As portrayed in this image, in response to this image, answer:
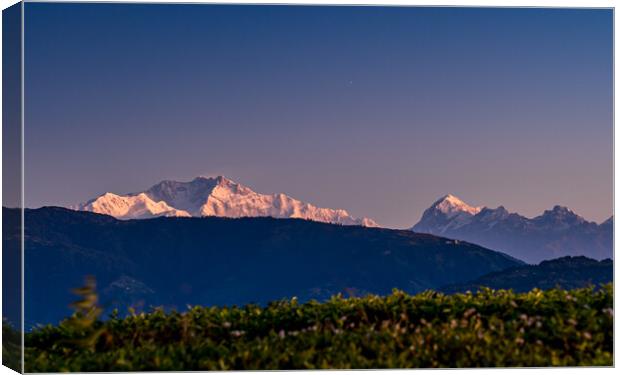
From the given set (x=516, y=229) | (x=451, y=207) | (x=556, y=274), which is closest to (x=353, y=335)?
(x=556, y=274)

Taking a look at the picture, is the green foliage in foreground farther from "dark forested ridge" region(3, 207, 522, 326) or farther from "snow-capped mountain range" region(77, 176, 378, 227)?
"dark forested ridge" region(3, 207, 522, 326)

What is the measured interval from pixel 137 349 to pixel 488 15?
1265 centimetres

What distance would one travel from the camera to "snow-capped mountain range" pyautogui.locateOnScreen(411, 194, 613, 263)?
25.4m

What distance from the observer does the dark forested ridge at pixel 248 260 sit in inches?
1001

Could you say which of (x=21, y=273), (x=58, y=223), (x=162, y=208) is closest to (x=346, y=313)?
(x=21, y=273)

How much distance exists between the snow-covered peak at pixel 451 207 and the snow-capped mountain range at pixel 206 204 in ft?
5.67

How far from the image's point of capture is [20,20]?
26.4ft

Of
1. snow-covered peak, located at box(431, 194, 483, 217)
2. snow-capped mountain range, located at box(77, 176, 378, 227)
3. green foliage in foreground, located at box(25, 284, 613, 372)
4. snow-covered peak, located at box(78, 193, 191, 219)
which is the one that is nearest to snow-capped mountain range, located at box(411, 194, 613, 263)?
snow-covered peak, located at box(431, 194, 483, 217)

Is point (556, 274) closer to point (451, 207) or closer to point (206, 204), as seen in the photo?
point (451, 207)

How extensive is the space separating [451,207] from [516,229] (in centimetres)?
280

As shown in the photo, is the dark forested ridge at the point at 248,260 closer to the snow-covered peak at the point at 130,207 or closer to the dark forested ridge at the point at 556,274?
the snow-covered peak at the point at 130,207

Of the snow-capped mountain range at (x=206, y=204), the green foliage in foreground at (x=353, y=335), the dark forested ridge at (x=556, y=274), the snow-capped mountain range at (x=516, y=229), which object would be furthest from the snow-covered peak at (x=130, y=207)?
the green foliage in foreground at (x=353, y=335)

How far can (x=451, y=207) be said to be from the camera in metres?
25.6

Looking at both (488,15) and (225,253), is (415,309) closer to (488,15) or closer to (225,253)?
(488,15)
